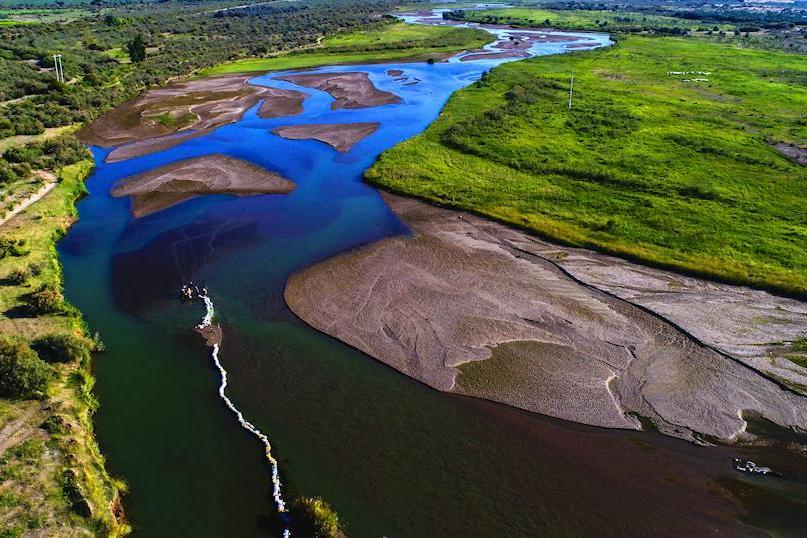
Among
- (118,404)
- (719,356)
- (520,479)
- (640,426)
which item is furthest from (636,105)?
(118,404)

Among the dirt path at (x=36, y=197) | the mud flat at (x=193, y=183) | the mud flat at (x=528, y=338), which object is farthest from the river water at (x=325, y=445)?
the mud flat at (x=193, y=183)

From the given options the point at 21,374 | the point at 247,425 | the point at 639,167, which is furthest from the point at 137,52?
the point at 247,425

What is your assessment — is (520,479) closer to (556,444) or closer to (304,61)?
(556,444)

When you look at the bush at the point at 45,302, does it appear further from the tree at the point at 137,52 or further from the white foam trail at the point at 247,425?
the tree at the point at 137,52

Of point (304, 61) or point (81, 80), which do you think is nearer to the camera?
point (81, 80)

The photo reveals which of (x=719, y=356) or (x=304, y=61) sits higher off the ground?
(x=304, y=61)

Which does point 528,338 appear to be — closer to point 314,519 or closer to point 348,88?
point 314,519

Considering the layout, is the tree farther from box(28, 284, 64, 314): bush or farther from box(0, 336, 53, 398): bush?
box(0, 336, 53, 398): bush
